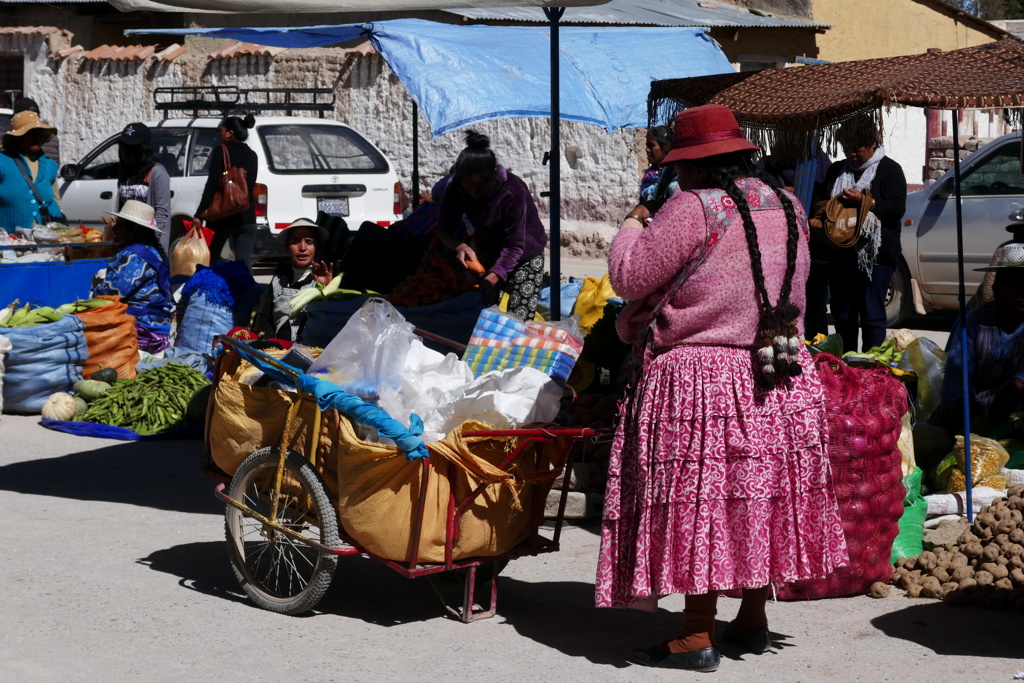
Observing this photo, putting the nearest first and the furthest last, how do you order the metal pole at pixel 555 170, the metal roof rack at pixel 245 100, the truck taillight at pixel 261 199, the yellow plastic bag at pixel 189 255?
the metal pole at pixel 555 170 → the yellow plastic bag at pixel 189 255 → the truck taillight at pixel 261 199 → the metal roof rack at pixel 245 100

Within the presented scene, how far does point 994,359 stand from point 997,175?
5.33m

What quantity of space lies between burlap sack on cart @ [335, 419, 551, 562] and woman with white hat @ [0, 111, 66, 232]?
267 inches

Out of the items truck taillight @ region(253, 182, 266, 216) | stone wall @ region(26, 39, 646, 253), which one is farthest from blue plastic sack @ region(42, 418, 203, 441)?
stone wall @ region(26, 39, 646, 253)

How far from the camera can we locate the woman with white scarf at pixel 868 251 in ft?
25.5

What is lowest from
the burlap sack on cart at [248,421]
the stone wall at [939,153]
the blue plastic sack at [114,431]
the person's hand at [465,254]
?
the blue plastic sack at [114,431]

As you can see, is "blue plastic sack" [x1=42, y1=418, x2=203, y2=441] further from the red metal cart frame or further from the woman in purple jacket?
the red metal cart frame

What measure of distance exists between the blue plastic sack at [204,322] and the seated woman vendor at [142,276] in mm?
535

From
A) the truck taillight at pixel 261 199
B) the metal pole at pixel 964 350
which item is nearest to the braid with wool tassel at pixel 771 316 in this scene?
the metal pole at pixel 964 350

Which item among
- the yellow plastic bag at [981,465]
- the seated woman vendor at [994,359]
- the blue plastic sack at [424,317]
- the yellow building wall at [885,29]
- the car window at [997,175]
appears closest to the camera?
the yellow plastic bag at [981,465]

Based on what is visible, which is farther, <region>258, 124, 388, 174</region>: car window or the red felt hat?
<region>258, 124, 388, 174</region>: car window

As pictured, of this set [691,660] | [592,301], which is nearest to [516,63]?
[592,301]

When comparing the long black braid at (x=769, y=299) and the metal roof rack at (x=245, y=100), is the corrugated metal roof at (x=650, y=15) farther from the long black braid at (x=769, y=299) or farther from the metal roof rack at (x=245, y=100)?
the long black braid at (x=769, y=299)

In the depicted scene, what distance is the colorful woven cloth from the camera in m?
4.66

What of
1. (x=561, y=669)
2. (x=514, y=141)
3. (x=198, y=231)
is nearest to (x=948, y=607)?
(x=561, y=669)
